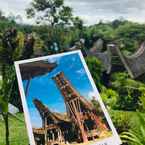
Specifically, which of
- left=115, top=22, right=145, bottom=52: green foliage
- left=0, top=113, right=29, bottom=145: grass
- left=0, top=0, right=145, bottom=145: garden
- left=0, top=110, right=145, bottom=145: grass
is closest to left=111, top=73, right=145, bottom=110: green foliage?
left=0, top=0, right=145, bottom=145: garden

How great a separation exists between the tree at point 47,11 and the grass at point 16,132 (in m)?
1.50

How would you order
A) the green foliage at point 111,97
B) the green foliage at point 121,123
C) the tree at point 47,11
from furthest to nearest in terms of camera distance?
the green foliage at point 111,97, the tree at point 47,11, the green foliage at point 121,123

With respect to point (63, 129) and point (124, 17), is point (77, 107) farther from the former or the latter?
point (124, 17)

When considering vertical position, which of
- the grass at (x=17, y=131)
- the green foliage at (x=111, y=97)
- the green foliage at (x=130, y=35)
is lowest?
the grass at (x=17, y=131)

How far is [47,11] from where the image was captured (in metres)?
6.48

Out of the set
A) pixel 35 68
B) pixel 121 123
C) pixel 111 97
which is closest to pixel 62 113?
pixel 35 68

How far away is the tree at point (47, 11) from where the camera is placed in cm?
641

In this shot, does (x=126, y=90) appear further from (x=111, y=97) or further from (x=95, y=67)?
(x=95, y=67)

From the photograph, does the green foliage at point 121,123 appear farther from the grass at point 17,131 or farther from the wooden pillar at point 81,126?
the wooden pillar at point 81,126

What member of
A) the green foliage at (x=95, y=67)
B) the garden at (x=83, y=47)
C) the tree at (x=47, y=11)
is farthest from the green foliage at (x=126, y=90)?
the tree at (x=47, y=11)

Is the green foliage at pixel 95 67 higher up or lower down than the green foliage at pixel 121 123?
higher up

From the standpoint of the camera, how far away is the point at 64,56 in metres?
3.24

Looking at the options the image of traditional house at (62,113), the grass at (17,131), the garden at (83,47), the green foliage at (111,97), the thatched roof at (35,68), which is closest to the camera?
the image of traditional house at (62,113)

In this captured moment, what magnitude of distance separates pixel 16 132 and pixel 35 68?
245cm
